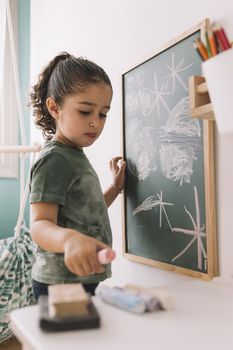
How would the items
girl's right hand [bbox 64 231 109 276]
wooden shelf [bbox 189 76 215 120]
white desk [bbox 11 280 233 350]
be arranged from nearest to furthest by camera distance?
white desk [bbox 11 280 233 350], girl's right hand [bbox 64 231 109 276], wooden shelf [bbox 189 76 215 120]

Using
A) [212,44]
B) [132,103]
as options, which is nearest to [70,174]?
[132,103]

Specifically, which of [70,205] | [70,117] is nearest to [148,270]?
[70,205]

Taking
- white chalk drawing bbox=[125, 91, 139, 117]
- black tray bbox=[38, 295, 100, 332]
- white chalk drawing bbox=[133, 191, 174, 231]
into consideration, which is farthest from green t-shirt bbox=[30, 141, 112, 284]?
black tray bbox=[38, 295, 100, 332]

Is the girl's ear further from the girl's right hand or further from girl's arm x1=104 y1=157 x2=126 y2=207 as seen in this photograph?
the girl's right hand

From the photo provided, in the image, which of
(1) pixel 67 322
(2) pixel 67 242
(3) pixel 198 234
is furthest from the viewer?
(3) pixel 198 234

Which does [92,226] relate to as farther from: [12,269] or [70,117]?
[12,269]

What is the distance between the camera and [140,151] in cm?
92

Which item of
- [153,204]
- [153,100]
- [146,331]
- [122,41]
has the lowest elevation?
[146,331]

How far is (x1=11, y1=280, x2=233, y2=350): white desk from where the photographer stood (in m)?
0.38

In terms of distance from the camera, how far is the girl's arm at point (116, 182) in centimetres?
96

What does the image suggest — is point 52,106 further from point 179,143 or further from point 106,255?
point 106,255

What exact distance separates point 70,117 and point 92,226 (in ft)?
0.75

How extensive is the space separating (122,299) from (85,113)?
1.42ft

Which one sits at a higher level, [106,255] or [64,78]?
[64,78]
